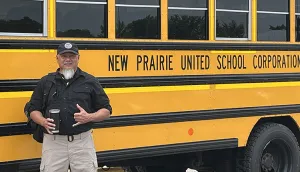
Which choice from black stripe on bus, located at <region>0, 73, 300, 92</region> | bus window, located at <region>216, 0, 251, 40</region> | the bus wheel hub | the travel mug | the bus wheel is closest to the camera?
the travel mug

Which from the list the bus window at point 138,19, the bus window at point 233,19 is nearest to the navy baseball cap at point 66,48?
the bus window at point 138,19

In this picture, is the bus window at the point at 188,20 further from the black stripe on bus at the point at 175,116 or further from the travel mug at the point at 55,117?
the travel mug at the point at 55,117

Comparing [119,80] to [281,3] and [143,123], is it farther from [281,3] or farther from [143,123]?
[281,3]

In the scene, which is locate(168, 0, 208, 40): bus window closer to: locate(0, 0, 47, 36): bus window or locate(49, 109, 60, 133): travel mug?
locate(0, 0, 47, 36): bus window

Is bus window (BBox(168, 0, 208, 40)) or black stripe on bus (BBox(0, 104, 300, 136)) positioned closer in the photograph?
black stripe on bus (BBox(0, 104, 300, 136))

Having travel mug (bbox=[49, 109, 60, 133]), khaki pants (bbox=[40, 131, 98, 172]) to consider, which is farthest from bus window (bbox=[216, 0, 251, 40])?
travel mug (bbox=[49, 109, 60, 133])

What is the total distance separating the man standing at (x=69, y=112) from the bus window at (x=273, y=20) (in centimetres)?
224

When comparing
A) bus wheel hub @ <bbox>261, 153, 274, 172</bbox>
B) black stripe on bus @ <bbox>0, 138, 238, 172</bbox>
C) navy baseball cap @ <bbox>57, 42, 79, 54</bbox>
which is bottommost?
bus wheel hub @ <bbox>261, 153, 274, 172</bbox>

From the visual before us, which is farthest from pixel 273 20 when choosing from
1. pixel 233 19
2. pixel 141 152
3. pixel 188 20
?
pixel 141 152

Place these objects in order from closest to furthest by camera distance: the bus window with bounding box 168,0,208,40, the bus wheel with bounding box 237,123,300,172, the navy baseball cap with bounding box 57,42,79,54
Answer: the navy baseball cap with bounding box 57,42,79,54, the bus window with bounding box 168,0,208,40, the bus wheel with bounding box 237,123,300,172

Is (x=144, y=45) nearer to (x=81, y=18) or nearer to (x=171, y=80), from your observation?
(x=171, y=80)

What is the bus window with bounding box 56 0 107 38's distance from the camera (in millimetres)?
4266

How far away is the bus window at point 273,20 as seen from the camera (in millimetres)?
5488

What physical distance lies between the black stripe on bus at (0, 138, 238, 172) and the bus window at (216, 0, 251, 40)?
102 cm
